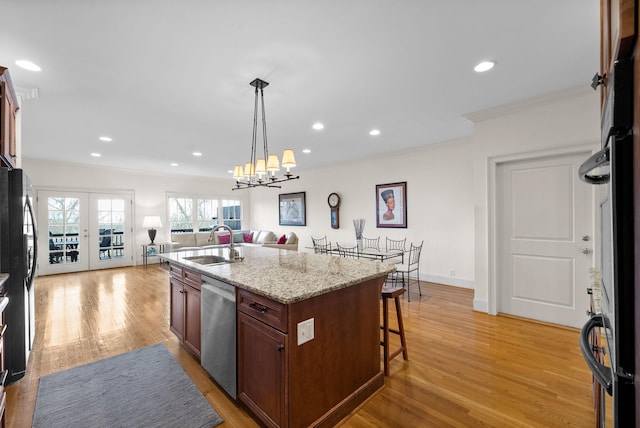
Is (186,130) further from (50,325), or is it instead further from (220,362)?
(220,362)

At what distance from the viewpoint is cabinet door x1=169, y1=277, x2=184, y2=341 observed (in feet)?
8.95

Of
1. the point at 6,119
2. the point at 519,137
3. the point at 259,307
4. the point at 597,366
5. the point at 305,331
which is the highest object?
the point at 519,137

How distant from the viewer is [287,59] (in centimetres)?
231

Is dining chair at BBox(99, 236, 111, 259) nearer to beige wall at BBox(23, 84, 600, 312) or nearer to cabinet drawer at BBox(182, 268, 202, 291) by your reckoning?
beige wall at BBox(23, 84, 600, 312)

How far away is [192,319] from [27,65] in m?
2.50

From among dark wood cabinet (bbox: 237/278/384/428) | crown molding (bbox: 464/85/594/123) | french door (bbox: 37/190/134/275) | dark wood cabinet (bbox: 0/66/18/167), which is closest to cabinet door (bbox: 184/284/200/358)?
dark wood cabinet (bbox: 237/278/384/428)

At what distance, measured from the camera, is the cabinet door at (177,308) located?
107 inches

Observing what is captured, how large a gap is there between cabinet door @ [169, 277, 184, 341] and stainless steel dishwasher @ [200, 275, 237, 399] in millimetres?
581

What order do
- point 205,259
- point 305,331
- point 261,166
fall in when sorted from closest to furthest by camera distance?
point 305,331 → point 261,166 → point 205,259

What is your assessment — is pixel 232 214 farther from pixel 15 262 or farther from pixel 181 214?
pixel 15 262

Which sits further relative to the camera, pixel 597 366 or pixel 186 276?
pixel 186 276

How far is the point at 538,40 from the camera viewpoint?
2111mm

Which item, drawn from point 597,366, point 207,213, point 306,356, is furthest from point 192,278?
point 207,213

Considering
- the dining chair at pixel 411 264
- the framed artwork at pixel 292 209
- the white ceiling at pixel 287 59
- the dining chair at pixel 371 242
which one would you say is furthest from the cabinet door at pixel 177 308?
the framed artwork at pixel 292 209
